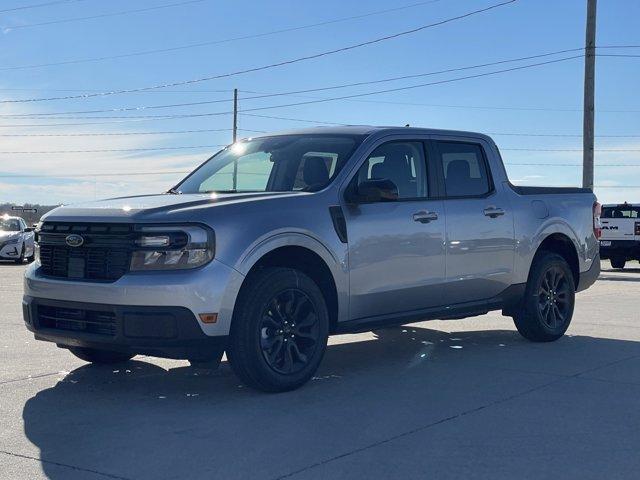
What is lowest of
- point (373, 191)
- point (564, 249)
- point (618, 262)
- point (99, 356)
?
point (618, 262)

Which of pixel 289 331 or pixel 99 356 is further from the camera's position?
pixel 99 356

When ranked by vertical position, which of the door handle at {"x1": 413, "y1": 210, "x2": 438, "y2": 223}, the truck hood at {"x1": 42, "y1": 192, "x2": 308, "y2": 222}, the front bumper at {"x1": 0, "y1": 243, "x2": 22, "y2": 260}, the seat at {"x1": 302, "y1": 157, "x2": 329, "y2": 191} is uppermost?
the seat at {"x1": 302, "y1": 157, "x2": 329, "y2": 191}

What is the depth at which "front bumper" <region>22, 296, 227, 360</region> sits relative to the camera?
5.63 meters

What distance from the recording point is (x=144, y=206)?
6027 millimetres

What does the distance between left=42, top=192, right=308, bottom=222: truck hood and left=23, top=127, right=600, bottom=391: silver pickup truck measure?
0.02 meters

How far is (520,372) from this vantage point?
7043mm

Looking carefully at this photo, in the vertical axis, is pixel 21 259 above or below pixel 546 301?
below

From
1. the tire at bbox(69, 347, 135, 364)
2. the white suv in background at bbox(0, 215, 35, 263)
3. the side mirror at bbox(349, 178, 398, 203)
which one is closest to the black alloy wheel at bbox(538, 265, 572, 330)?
the side mirror at bbox(349, 178, 398, 203)

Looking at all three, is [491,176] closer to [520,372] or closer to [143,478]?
[520,372]

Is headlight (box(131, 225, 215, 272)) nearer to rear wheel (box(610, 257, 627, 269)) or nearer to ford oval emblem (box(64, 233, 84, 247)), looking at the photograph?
ford oval emblem (box(64, 233, 84, 247))

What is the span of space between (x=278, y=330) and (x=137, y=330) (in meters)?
0.99

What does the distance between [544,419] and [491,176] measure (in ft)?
10.6

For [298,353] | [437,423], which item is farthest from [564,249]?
[437,423]

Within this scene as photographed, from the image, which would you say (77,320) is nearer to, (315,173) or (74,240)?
(74,240)
